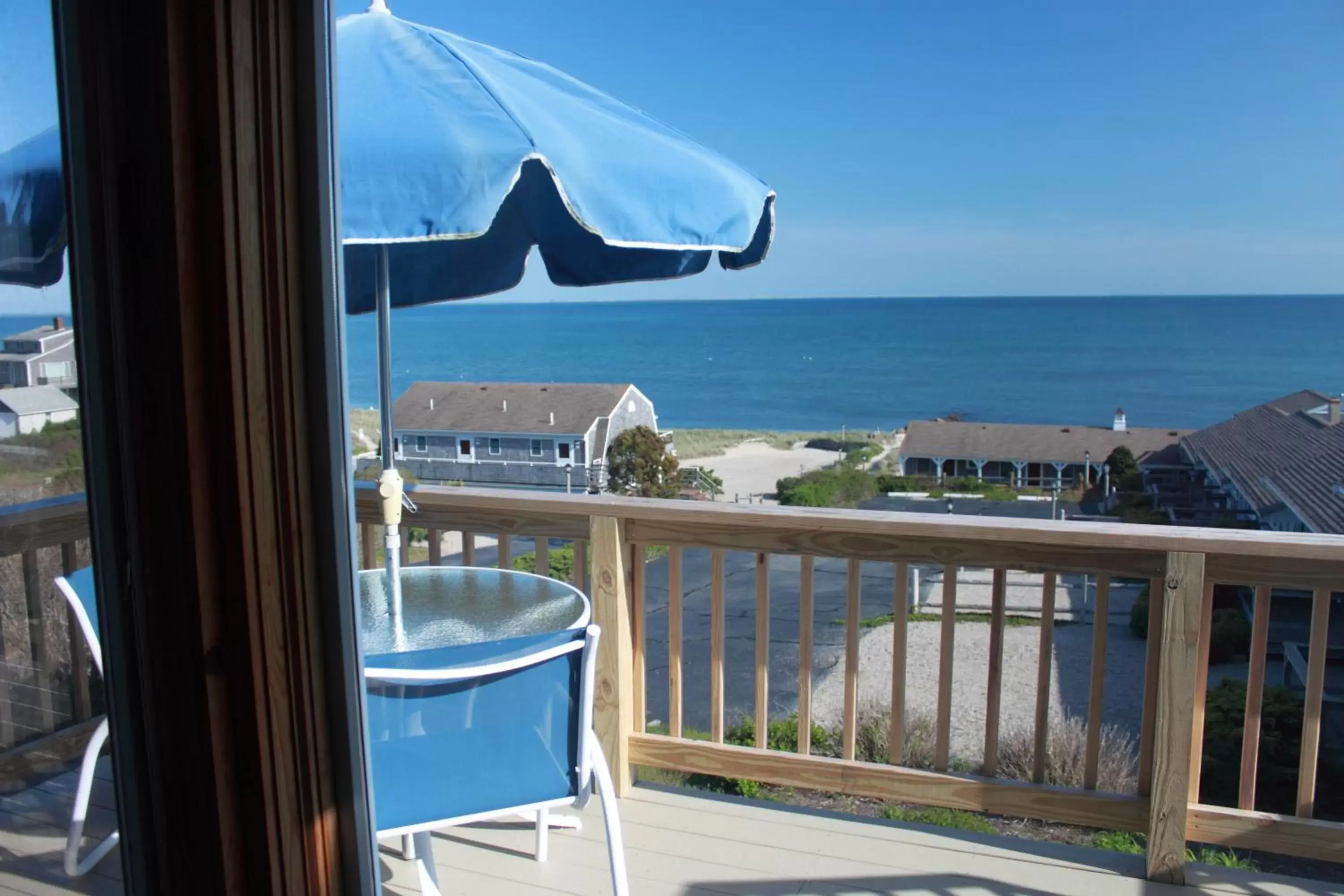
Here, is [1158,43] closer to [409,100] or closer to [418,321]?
[418,321]

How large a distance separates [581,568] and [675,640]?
0.38m

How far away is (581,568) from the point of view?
117 inches

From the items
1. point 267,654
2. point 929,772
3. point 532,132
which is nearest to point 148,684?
point 267,654

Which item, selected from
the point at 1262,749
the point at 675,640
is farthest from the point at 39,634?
the point at 1262,749

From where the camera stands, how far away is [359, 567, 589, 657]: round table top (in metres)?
2.30

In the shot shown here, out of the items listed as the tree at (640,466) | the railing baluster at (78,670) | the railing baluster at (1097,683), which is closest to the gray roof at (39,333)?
the railing baluster at (78,670)

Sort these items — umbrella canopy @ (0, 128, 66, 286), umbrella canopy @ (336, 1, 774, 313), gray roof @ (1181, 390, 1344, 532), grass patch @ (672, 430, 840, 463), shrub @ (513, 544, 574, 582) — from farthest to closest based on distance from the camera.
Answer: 1. grass patch @ (672, 430, 840, 463)
2. shrub @ (513, 544, 574, 582)
3. gray roof @ (1181, 390, 1344, 532)
4. umbrella canopy @ (336, 1, 774, 313)
5. umbrella canopy @ (0, 128, 66, 286)

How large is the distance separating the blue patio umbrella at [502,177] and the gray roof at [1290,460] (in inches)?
187

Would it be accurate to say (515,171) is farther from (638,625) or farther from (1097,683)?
(1097,683)

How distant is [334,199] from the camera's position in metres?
1.14

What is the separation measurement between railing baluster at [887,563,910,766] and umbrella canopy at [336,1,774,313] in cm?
98

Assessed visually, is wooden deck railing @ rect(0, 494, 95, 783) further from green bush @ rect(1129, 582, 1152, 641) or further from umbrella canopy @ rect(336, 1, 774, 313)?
green bush @ rect(1129, 582, 1152, 641)

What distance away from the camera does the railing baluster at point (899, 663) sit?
8.38ft

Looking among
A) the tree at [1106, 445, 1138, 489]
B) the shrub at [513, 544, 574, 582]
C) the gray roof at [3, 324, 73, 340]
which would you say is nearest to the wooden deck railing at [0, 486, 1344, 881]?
the gray roof at [3, 324, 73, 340]
